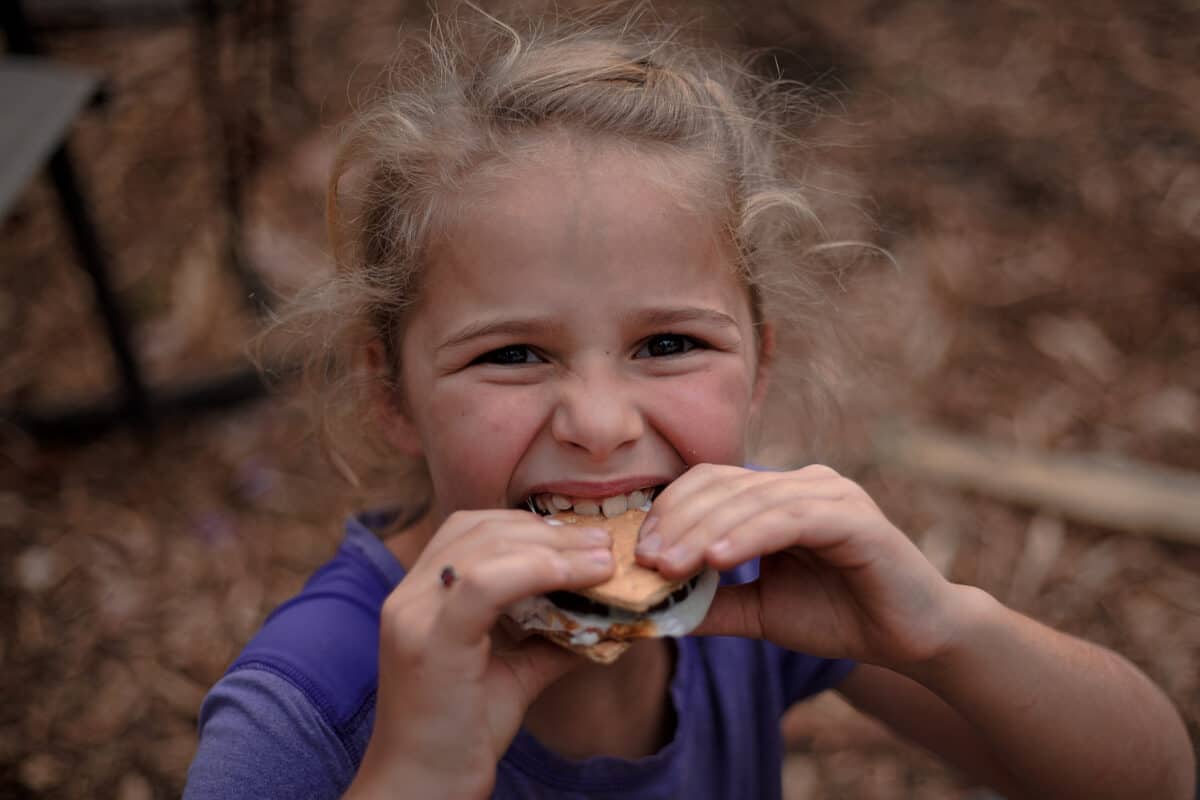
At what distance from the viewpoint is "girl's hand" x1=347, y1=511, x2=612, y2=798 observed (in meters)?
1.43

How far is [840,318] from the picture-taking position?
3605 mm

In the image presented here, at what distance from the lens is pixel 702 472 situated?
5.22 feet

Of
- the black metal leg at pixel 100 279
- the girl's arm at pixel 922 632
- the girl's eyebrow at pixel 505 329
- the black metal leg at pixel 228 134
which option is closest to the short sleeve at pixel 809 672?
the girl's arm at pixel 922 632

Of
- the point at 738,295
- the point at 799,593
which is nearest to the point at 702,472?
the point at 799,593

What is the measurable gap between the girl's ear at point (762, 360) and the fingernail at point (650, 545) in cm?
69

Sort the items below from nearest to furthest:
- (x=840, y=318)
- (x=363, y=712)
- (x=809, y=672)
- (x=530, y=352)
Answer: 1. (x=530, y=352)
2. (x=363, y=712)
3. (x=809, y=672)
4. (x=840, y=318)

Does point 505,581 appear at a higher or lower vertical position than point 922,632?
higher

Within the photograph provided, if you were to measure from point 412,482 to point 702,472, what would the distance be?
1060mm

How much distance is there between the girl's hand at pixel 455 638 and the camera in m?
1.43

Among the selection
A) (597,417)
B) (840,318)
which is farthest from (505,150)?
(840,318)

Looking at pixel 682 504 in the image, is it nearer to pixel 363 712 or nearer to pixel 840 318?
pixel 363 712

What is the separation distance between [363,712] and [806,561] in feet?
2.62

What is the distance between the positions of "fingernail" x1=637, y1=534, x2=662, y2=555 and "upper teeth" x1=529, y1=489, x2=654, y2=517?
0.66 feet

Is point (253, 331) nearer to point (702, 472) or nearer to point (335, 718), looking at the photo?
point (335, 718)
